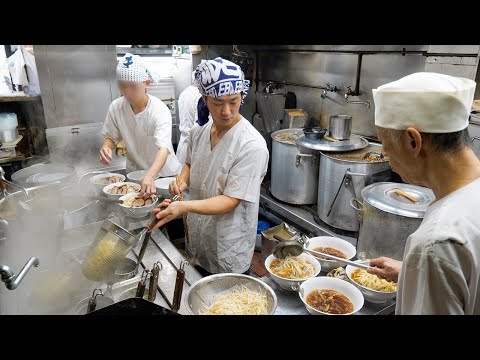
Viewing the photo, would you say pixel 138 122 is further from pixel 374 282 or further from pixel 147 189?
pixel 374 282

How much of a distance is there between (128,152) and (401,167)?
10.7 ft

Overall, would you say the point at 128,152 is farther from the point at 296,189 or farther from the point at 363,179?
the point at 363,179

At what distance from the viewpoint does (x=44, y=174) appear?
3.35m

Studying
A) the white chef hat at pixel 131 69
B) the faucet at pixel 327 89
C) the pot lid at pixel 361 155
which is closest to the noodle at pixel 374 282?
the pot lid at pixel 361 155

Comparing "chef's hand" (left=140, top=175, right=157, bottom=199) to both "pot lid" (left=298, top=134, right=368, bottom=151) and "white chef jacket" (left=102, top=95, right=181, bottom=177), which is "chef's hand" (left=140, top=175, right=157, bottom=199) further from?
"pot lid" (left=298, top=134, right=368, bottom=151)

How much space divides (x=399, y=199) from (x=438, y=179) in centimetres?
134

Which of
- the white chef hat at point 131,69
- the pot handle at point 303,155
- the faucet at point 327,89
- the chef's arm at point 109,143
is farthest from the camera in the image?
the faucet at point 327,89

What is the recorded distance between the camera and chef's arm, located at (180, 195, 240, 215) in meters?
2.29

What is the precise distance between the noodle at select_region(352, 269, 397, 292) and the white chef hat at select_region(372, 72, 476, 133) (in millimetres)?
1160

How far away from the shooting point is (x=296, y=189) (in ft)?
15.8

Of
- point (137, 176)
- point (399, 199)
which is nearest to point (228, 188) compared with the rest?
point (399, 199)

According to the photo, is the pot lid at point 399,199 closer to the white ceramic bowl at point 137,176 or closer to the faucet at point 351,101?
the white ceramic bowl at point 137,176

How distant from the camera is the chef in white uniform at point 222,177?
232 cm

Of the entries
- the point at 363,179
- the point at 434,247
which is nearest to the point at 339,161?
the point at 363,179
